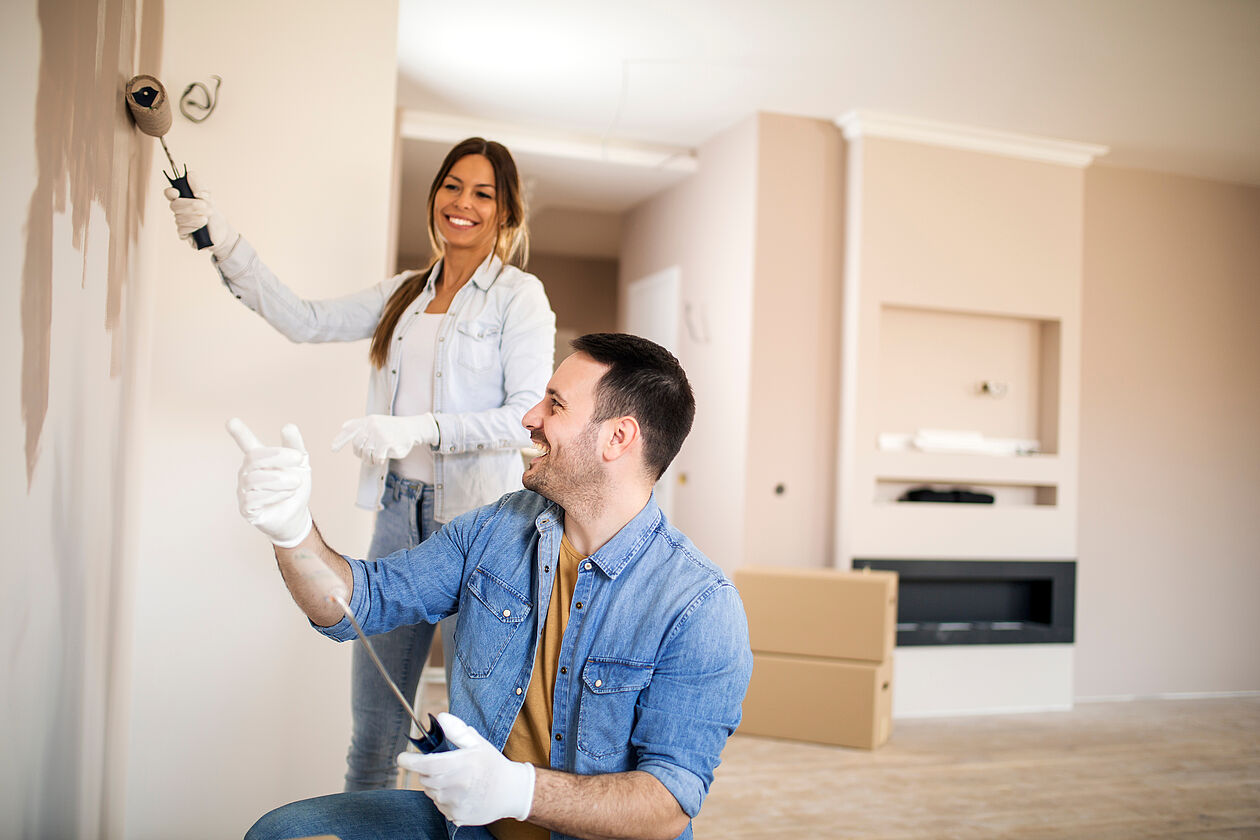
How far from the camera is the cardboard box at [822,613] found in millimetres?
3330

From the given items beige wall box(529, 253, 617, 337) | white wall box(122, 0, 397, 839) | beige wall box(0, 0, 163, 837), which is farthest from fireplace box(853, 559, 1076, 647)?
beige wall box(529, 253, 617, 337)

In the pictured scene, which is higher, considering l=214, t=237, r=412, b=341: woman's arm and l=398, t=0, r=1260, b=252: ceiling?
l=398, t=0, r=1260, b=252: ceiling

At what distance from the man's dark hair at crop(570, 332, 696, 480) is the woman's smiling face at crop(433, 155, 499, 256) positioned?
600 mm

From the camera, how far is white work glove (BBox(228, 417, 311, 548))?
39.5 inches

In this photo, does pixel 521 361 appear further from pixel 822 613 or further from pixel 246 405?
pixel 822 613

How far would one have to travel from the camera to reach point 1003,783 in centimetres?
298

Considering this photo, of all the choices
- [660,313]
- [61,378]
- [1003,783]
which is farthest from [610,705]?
[660,313]

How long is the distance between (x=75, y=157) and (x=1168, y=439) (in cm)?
466

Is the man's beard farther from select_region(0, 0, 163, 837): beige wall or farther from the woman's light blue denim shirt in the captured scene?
select_region(0, 0, 163, 837): beige wall

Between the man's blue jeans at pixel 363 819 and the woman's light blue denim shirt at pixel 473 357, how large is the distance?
54 cm

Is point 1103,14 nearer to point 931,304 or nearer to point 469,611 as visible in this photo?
point 931,304

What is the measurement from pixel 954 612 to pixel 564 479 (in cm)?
323

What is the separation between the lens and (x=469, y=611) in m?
1.27

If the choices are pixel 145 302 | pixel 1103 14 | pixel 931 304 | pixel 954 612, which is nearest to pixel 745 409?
pixel 931 304
